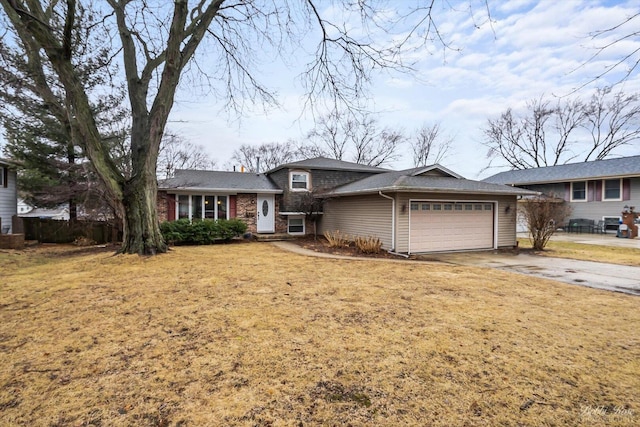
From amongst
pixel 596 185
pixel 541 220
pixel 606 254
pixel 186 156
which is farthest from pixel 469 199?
pixel 186 156

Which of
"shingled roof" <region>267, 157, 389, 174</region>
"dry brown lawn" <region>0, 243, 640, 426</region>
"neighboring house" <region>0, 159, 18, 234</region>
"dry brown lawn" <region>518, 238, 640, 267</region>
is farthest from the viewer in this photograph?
"shingled roof" <region>267, 157, 389, 174</region>

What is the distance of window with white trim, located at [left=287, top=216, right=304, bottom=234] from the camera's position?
16391 mm

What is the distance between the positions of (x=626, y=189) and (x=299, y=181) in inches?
704

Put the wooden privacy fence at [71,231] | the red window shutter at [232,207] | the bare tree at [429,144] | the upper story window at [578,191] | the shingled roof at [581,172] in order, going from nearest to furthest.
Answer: the wooden privacy fence at [71,231] < the red window shutter at [232,207] < the shingled roof at [581,172] < the upper story window at [578,191] < the bare tree at [429,144]

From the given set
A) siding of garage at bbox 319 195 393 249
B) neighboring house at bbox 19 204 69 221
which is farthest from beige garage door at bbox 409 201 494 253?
neighboring house at bbox 19 204 69 221

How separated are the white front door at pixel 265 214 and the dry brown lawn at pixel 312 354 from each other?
9875 mm

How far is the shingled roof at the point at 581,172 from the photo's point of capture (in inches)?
695

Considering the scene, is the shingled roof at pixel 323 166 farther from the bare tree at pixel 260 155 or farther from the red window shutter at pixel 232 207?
the bare tree at pixel 260 155

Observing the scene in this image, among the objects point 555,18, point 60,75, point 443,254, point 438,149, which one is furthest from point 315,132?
point 555,18

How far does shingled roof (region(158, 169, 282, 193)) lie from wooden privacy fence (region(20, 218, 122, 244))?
10.4 feet

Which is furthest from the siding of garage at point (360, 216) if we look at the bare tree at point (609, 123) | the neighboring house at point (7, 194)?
the bare tree at point (609, 123)

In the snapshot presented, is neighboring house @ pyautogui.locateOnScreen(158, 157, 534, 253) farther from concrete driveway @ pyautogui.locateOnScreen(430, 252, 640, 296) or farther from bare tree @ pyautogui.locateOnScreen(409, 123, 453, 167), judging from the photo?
bare tree @ pyautogui.locateOnScreen(409, 123, 453, 167)

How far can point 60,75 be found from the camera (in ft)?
25.1

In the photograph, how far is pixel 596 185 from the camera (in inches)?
747
